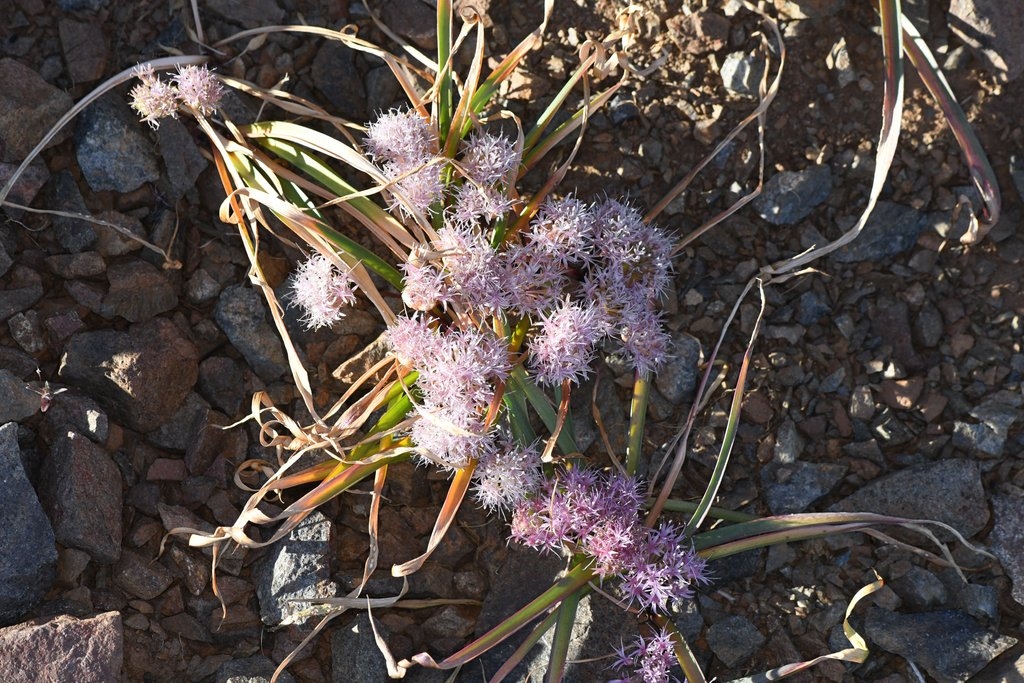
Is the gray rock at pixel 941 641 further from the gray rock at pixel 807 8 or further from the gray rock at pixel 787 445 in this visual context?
the gray rock at pixel 807 8

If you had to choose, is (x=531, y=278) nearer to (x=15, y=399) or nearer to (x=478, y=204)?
(x=478, y=204)

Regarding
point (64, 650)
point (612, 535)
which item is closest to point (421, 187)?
point (612, 535)

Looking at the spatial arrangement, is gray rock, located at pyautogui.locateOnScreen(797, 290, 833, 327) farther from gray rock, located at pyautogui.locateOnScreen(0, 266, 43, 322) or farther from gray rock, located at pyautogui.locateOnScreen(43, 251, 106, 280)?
gray rock, located at pyautogui.locateOnScreen(0, 266, 43, 322)

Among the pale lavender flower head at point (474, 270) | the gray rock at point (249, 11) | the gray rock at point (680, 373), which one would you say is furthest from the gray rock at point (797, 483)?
the gray rock at point (249, 11)

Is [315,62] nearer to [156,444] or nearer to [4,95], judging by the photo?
[4,95]

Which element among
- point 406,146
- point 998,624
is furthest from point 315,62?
point 998,624
